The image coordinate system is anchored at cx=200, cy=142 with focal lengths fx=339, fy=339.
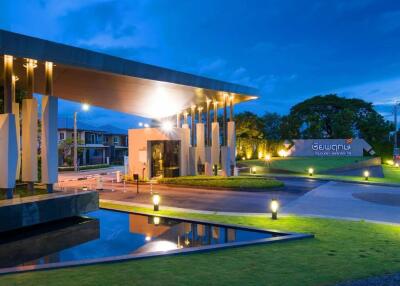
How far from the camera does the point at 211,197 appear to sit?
1605 centimetres

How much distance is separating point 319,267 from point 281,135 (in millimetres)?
49157

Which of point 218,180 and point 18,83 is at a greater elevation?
point 18,83

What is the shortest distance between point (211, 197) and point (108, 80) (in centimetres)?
704

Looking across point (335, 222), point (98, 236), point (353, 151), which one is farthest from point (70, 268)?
point (353, 151)

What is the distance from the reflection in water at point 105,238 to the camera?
7438mm

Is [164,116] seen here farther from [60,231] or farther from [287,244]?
[287,244]

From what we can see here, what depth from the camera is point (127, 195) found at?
1673 cm

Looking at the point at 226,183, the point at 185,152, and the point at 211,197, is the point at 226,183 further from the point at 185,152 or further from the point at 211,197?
the point at 185,152

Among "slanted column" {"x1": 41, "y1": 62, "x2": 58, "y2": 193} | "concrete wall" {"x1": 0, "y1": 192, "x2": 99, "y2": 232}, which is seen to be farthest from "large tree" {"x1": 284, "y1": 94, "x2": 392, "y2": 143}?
"slanted column" {"x1": 41, "y1": 62, "x2": 58, "y2": 193}

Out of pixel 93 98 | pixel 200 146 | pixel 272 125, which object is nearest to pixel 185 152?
pixel 200 146

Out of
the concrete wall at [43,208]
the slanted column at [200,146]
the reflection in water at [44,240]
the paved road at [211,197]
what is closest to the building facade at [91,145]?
the slanted column at [200,146]

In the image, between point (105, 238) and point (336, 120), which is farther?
point (336, 120)

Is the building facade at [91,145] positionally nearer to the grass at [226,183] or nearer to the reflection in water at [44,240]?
the grass at [226,183]

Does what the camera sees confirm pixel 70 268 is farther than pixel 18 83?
No
